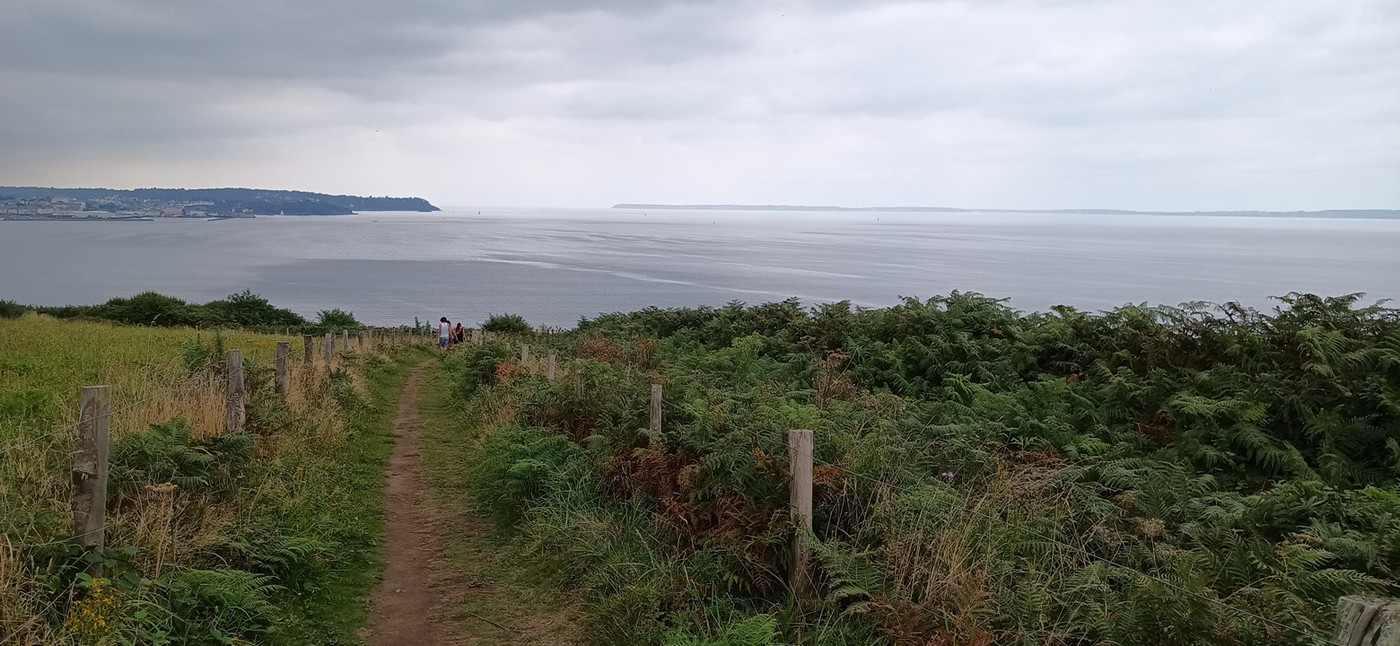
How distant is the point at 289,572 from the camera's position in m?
7.23

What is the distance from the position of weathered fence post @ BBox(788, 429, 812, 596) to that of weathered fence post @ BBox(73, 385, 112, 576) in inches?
191

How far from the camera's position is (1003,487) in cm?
655

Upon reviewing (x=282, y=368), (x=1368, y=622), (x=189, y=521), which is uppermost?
(x=1368, y=622)

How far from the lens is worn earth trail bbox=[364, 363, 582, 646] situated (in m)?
6.76

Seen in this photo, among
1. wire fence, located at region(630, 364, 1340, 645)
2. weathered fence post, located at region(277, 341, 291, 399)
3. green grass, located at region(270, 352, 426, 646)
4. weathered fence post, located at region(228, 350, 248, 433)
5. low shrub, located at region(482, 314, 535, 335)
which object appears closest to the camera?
wire fence, located at region(630, 364, 1340, 645)

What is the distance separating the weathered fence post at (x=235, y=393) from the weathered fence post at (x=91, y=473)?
3969 millimetres

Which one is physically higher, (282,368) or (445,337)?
(282,368)

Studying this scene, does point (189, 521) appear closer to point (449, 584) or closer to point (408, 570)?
point (408, 570)

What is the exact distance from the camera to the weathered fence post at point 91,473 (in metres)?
5.64

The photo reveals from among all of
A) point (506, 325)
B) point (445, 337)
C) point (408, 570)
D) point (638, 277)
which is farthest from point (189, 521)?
point (638, 277)

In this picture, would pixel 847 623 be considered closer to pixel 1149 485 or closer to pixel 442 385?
pixel 1149 485

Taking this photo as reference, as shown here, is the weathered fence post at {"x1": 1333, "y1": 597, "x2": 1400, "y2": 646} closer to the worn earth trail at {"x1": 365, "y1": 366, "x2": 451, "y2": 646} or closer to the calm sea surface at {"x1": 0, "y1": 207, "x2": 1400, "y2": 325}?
the worn earth trail at {"x1": 365, "y1": 366, "x2": 451, "y2": 646}

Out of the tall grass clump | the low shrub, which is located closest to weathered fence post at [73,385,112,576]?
the tall grass clump

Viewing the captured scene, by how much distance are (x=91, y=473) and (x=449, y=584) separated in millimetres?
3177
